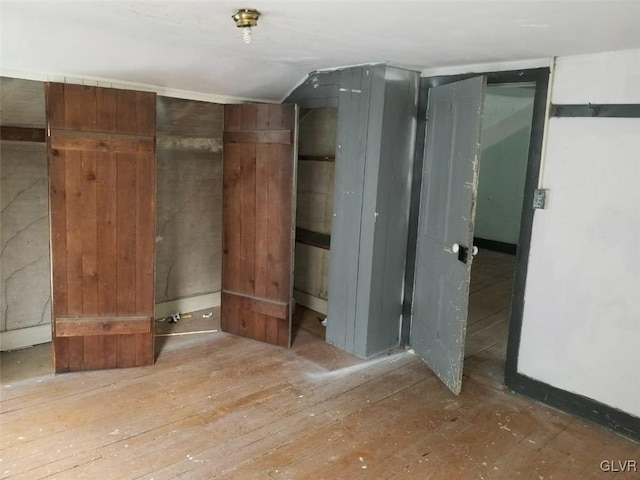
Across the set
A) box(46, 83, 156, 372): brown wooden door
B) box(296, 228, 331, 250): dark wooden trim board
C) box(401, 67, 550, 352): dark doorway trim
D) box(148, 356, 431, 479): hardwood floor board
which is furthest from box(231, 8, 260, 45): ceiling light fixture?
box(296, 228, 331, 250): dark wooden trim board

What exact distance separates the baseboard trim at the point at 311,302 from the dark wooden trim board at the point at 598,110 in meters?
2.48

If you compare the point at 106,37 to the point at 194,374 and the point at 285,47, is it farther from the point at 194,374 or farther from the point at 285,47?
the point at 194,374

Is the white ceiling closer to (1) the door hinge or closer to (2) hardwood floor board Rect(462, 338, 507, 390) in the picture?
(1) the door hinge

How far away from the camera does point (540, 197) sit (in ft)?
9.77

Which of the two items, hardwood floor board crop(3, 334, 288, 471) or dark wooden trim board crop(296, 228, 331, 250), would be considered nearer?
hardwood floor board crop(3, 334, 288, 471)

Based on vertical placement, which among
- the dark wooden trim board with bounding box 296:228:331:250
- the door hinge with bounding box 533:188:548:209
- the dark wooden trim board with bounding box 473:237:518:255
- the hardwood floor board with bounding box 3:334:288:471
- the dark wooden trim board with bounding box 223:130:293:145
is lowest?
the hardwood floor board with bounding box 3:334:288:471

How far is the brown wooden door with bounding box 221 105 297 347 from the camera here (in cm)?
361

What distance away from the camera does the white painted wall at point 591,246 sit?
2658 millimetres

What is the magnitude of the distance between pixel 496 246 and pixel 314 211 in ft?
13.1

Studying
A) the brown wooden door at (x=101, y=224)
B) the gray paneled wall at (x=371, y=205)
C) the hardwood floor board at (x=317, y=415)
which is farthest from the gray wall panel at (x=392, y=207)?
the brown wooden door at (x=101, y=224)

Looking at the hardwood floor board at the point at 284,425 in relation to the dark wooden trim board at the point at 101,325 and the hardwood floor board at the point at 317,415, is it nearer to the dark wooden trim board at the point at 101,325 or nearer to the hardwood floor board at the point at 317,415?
the hardwood floor board at the point at 317,415

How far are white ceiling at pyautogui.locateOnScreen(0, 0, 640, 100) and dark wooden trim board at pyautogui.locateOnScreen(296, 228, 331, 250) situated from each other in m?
1.47

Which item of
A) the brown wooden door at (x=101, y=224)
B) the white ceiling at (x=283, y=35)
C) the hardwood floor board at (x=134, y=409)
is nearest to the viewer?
the white ceiling at (x=283, y=35)

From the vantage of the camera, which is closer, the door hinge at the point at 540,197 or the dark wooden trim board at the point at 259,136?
the door hinge at the point at 540,197
